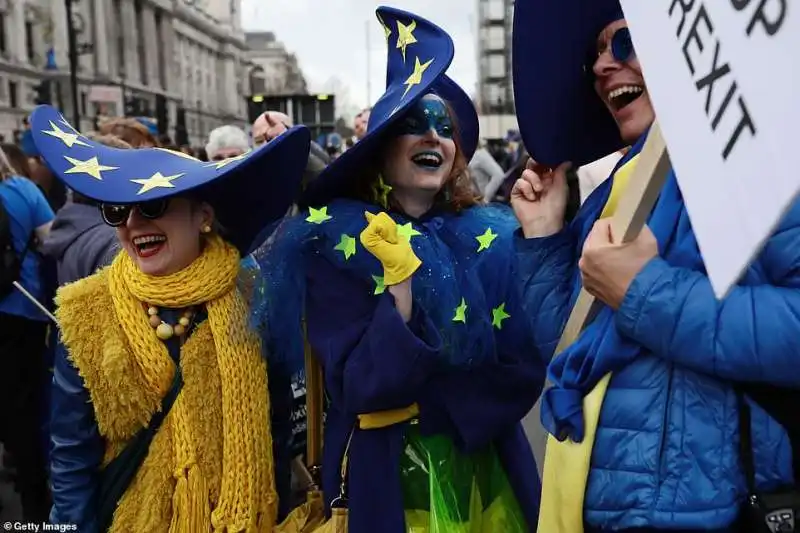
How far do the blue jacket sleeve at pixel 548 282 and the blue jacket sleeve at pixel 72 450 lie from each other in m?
1.33

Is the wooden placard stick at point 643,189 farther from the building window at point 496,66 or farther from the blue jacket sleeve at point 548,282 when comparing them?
the building window at point 496,66

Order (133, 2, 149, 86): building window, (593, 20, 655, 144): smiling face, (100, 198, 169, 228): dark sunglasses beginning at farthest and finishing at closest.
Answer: (133, 2, 149, 86): building window → (100, 198, 169, 228): dark sunglasses → (593, 20, 655, 144): smiling face

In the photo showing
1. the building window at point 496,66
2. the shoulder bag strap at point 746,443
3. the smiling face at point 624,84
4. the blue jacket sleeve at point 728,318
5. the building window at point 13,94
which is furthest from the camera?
the building window at point 496,66

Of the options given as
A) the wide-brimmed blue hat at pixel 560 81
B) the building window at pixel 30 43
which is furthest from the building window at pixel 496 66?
the wide-brimmed blue hat at pixel 560 81

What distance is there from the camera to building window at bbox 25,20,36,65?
4725 cm

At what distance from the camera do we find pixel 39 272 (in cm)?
441

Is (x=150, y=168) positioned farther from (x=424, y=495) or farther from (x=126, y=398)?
(x=424, y=495)

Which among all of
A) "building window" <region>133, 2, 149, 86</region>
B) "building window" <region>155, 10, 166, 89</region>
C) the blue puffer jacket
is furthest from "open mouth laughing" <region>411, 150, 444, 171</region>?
"building window" <region>155, 10, 166, 89</region>

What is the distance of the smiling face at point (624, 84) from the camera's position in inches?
72.5

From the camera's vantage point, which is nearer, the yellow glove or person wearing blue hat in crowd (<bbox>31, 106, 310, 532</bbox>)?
the yellow glove

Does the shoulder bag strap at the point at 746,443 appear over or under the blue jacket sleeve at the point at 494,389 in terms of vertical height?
over

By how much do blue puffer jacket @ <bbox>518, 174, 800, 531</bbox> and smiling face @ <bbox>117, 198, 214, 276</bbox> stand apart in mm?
1384

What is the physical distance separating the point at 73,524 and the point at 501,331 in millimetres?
1414

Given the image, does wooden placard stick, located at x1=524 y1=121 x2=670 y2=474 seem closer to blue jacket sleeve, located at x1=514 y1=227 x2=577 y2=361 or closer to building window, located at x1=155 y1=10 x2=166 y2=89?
blue jacket sleeve, located at x1=514 y1=227 x2=577 y2=361
